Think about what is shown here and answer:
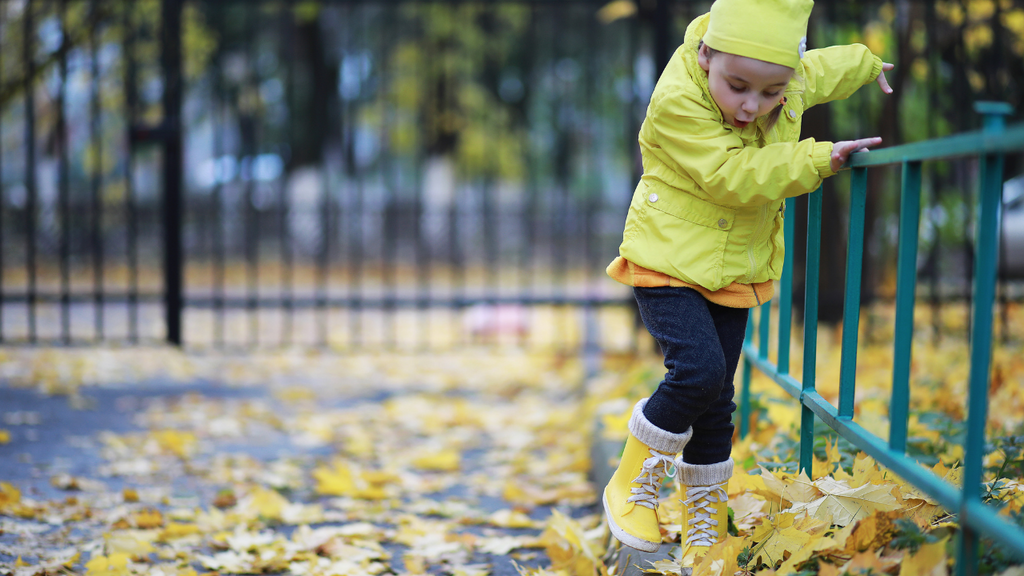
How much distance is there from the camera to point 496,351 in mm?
7246

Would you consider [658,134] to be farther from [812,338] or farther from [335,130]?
[335,130]

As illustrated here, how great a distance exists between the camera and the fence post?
209 inches

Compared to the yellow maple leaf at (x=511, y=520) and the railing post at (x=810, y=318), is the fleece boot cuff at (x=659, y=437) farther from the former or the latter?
the yellow maple leaf at (x=511, y=520)

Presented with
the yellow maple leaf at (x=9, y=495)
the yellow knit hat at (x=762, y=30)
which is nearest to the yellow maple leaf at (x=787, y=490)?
the yellow knit hat at (x=762, y=30)

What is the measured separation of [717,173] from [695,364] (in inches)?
16.0

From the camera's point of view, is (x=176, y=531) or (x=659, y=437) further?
(x=176, y=531)

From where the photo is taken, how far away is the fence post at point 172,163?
209 inches

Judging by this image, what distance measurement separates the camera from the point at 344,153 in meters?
15.8

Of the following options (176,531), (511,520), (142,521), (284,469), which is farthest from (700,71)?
(284,469)

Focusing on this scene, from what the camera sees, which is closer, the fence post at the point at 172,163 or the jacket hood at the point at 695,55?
the jacket hood at the point at 695,55

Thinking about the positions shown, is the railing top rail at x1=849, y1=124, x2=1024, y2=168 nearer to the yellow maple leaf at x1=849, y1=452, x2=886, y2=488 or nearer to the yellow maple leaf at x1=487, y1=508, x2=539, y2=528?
the yellow maple leaf at x1=849, y1=452, x2=886, y2=488

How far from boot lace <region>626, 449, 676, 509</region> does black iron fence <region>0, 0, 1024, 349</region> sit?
340cm

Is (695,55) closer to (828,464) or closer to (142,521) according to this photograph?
(828,464)

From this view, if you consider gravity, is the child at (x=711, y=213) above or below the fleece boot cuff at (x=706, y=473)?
above
